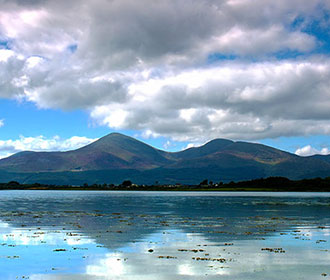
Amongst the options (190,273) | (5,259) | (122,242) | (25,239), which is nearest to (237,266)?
(190,273)

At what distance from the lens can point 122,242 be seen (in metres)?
49.2

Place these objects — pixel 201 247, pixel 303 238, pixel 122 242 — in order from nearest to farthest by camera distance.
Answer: pixel 201 247, pixel 122 242, pixel 303 238

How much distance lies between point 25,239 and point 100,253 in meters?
14.7

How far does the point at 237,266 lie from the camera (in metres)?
35.7

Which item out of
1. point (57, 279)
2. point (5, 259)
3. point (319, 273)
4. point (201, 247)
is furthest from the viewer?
point (201, 247)

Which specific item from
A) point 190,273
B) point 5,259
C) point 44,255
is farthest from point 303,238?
point 5,259

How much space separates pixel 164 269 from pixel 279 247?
1736cm

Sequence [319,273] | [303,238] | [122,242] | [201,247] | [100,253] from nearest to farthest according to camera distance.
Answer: [319,273], [100,253], [201,247], [122,242], [303,238]

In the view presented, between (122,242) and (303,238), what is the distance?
23496 millimetres

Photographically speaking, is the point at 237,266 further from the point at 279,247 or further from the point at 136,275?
the point at 279,247

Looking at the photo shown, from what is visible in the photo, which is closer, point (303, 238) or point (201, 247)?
point (201, 247)

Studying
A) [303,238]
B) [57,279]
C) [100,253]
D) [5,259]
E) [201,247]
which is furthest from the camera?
[303,238]

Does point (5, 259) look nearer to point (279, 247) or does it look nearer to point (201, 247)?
point (201, 247)

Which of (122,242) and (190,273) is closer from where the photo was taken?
(190,273)
